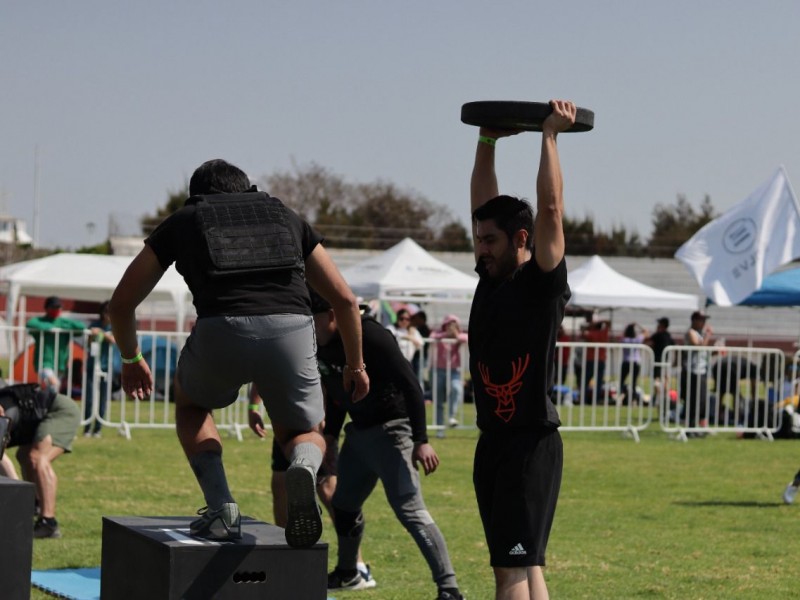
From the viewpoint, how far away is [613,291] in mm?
27047

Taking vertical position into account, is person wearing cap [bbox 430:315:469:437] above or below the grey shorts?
below

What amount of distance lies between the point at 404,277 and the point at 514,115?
818 inches

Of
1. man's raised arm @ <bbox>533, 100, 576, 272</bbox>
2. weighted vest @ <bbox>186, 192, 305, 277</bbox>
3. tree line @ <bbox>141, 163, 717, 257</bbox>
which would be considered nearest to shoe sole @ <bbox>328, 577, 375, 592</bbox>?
weighted vest @ <bbox>186, 192, 305, 277</bbox>

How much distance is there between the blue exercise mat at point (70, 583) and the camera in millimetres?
7133

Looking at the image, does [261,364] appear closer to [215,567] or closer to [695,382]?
[215,567]

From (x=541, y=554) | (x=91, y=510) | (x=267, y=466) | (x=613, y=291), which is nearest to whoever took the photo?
(x=541, y=554)

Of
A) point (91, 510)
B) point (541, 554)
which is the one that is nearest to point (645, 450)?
point (91, 510)

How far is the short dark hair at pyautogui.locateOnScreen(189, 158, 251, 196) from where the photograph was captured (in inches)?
213

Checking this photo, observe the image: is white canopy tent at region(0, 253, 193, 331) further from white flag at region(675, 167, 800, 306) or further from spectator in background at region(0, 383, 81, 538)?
spectator in background at region(0, 383, 81, 538)

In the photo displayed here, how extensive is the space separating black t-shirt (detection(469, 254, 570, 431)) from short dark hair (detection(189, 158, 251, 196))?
3.95 feet

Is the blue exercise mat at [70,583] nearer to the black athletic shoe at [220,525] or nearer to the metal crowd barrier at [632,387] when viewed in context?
the black athletic shoe at [220,525]

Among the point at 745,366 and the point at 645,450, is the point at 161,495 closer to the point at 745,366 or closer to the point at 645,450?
the point at 645,450

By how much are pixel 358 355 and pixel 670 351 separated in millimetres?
13604

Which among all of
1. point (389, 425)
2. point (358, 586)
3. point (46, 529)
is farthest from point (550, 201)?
point (46, 529)
